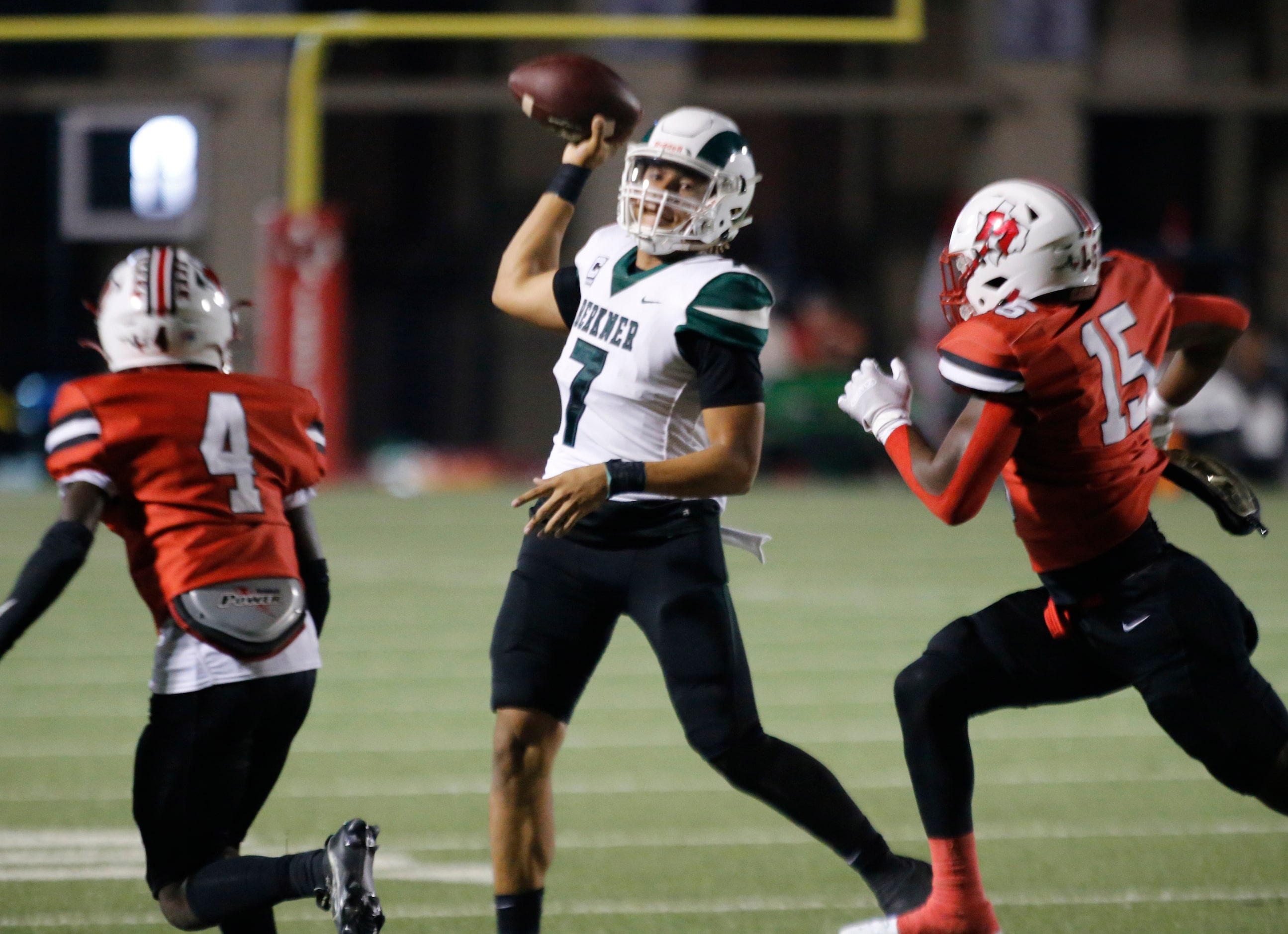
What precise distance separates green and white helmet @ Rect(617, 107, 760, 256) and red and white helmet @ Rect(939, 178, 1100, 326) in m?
0.43

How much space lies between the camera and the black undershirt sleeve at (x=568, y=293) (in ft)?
11.7

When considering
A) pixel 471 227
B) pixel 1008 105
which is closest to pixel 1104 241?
pixel 1008 105

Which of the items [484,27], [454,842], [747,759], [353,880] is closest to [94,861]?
[454,842]

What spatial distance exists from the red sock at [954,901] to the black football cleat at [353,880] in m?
1.02

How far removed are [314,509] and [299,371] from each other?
2304mm

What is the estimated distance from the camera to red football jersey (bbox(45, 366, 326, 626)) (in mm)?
3012

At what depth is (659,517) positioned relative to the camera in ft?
11.1

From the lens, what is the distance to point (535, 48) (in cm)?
1897

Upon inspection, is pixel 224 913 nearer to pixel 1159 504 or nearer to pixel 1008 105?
pixel 1159 504

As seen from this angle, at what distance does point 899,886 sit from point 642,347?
111cm

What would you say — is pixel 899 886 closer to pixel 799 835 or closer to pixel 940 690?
pixel 940 690

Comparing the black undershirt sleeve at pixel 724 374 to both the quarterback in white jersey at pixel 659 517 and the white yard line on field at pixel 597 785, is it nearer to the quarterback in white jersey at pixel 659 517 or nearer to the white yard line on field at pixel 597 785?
the quarterback in white jersey at pixel 659 517

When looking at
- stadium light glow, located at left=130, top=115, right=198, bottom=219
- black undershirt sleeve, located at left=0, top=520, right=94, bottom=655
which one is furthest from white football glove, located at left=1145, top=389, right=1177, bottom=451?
stadium light glow, located at left=130, top=115, right=198, bottom=219

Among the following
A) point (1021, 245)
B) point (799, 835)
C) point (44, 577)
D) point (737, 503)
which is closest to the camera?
point (44, 577)
